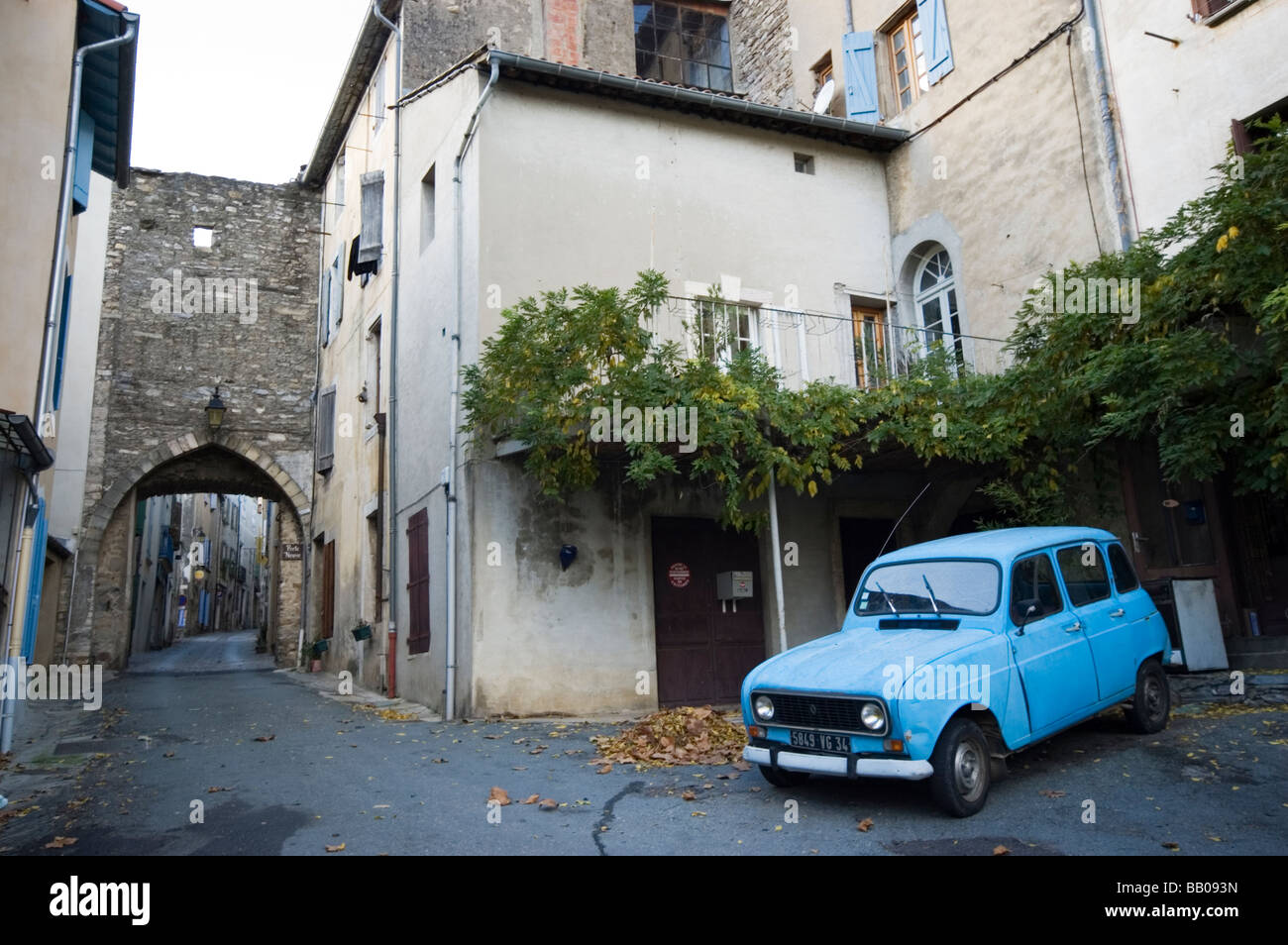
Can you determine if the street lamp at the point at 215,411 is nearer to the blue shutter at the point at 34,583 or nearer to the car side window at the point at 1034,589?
the blue shutter at the point at 34,583

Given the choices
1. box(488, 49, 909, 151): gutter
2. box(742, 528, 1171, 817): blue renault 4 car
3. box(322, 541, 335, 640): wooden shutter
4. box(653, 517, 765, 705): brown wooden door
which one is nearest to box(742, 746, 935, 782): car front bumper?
box(742, 528, 1171, 817): blue renault 4 car

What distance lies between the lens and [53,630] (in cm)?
1571

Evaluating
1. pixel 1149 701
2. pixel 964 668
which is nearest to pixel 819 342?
pixel 1149 701

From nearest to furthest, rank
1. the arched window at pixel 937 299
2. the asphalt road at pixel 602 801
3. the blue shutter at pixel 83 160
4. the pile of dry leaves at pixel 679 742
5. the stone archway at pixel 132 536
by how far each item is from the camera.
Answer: the asphalt road at pixel 602 801, the pile of dry leaves at pixel 679 742, the blue shutter at pixel 83 160, the arched window at pixel 937 299, the stone archway at pixel 132 536

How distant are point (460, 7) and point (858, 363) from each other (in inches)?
352

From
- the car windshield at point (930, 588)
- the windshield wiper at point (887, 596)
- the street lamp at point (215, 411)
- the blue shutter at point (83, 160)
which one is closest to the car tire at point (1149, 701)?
the car windshield at point (930, 588)

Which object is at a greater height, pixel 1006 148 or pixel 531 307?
pixel 1006 148

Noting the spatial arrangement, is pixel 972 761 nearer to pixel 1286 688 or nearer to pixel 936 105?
pixel 1286 688

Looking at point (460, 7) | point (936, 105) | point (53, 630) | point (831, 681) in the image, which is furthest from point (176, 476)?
point (831, 681)

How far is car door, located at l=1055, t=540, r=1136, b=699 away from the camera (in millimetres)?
6340

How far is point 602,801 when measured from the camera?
19.3ft

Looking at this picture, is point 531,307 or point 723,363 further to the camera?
point 723,363

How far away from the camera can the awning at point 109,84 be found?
918 cm

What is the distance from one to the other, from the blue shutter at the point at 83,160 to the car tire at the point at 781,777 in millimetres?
9095
